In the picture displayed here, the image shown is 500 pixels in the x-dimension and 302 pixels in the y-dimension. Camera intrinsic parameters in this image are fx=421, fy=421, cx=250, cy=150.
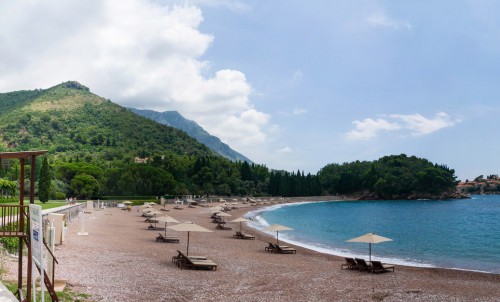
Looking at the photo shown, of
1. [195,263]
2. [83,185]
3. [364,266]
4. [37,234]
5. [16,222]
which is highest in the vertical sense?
[37,234]

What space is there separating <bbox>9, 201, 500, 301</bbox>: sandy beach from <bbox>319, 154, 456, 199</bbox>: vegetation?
461ft

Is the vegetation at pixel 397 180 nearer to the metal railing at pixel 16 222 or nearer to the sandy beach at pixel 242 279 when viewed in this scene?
the sandy beach at pixel 242 279

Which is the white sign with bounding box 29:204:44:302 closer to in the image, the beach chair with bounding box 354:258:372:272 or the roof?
the roof

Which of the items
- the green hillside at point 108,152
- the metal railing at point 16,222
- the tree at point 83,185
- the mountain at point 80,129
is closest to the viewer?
the metal railing at point 16,222

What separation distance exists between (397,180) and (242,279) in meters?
152

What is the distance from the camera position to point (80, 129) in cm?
13912

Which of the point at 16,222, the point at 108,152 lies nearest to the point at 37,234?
the point at 16,222

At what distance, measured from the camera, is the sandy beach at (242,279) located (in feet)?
46.1

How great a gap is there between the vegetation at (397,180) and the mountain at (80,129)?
5511 cm

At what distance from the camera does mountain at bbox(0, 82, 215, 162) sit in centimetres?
12150

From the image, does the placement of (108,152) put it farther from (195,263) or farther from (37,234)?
(37,234)

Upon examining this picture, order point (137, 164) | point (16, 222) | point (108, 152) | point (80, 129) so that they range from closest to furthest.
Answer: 1. point (16, 222)
2. point (137, 164)
3. point (108, 152)
4. point (80, 129)

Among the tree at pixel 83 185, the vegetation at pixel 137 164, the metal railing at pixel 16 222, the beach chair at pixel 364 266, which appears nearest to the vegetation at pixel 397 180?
the vegetation at pixel 137 164

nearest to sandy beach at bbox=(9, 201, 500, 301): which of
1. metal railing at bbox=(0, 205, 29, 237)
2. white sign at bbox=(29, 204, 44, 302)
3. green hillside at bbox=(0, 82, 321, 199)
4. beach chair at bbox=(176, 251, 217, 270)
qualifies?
beach chair at bbox=(176, 251, 217, 270)
